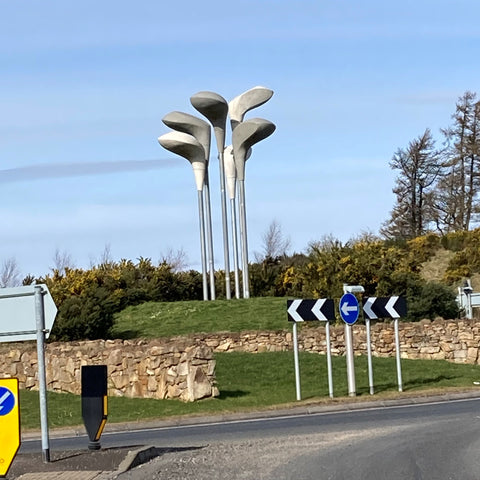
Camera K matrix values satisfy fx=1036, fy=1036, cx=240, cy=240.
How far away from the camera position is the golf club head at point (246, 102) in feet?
172

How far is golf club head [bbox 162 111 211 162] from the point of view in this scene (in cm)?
5172

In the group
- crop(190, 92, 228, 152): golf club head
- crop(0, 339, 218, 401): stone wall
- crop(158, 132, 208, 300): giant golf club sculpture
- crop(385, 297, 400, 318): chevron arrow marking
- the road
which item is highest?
crop(190, 92, 228, 152): golf club head

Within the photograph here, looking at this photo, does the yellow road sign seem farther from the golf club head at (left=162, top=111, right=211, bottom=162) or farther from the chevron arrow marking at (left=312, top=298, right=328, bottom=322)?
the golf club head at (left=162, top=111, right=211, bottom=162)

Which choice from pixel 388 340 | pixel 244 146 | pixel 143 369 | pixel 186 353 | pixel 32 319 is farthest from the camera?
pixel 244 146

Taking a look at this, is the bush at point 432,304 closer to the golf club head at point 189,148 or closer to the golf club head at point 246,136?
the golf club head at point 246,136

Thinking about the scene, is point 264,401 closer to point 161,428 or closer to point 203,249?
point 161,428

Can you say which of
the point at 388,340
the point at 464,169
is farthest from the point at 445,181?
the point at 388,340

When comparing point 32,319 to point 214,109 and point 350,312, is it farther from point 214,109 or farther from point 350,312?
point 214,109

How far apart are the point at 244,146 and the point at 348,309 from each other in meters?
28.5

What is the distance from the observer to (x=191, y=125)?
52.1 meters

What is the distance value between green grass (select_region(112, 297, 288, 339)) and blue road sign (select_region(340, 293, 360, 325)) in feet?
56.0

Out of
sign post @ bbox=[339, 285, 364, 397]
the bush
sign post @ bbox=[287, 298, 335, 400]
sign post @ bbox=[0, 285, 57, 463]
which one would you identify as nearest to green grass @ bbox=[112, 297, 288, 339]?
the bush

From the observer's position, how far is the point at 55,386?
27828 mm

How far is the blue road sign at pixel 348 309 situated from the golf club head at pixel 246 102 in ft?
97.8
